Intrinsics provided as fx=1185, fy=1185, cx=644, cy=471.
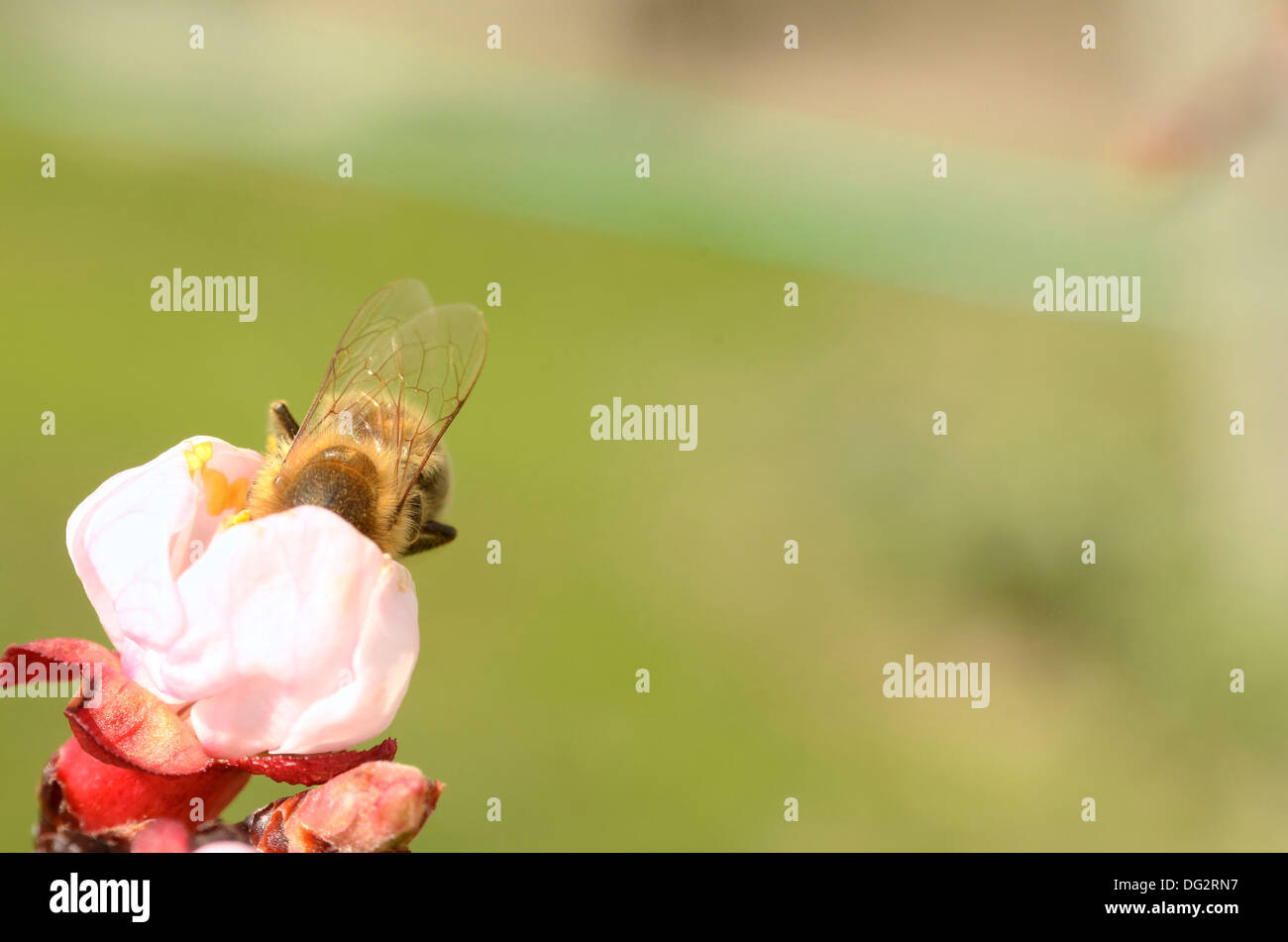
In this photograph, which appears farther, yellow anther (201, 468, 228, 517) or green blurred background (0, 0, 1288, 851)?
green blurred background (0, 0, 1288, 851)

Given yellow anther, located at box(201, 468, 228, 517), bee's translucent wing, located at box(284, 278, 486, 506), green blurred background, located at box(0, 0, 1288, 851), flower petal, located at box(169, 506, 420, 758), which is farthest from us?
green blurred background, located at box(0, 0, 1288, 851)

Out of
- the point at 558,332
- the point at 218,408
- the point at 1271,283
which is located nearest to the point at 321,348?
the point at 218,408

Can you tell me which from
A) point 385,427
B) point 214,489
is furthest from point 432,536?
point 214,489

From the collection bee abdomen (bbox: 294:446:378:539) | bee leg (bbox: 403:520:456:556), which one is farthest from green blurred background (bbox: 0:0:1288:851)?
bee abdomen (bbox: 294:446:378:539)

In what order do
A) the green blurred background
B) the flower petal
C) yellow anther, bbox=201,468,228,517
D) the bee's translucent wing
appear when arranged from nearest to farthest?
the flower petal → yellow anther, bbox=201,468,228,517 → the bee's translucent wing → the green blurred background

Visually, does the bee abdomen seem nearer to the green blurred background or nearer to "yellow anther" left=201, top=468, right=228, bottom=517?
"yellow anther" left=201, top=468, right=228, bottom=517

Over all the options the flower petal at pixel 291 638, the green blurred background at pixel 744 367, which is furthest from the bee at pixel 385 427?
the green blurred background at pixel 744 367

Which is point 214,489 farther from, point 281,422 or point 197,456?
point 281,422
